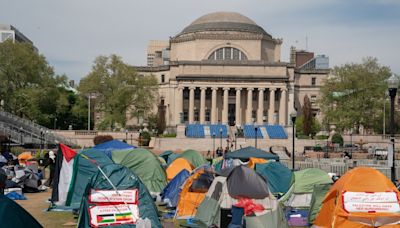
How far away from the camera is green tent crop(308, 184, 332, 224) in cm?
1609

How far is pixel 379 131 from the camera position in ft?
242

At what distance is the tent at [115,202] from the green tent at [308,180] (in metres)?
6.62

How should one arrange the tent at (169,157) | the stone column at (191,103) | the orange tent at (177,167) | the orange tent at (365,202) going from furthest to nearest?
1. the stone column at (191,103)
2. the tent at (169,157)
3. the orange tent at (177,167)
4. the orange tent at (365,202)

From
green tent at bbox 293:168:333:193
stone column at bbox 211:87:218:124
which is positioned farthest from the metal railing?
green tent at bbox 293:168:333:193

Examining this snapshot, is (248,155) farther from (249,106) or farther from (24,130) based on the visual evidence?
(249,106)

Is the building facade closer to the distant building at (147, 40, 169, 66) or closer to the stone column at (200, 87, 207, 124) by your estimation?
the stone column at (200, 87, 207, 124)

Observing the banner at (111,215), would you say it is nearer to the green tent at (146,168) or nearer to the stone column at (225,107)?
the green tent at (146,168)

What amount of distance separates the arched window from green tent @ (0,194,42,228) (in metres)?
80.7

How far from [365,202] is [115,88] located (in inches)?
2322

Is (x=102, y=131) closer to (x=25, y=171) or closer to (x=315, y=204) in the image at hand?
(x=25, y=171)

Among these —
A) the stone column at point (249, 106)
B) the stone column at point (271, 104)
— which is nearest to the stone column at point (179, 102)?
the stone column at point (249, 106)

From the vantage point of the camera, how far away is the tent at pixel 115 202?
1329cm

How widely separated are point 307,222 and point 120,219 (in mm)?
6042

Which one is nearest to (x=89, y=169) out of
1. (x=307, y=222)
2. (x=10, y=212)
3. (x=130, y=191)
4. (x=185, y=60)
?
(x=130, y=191)
